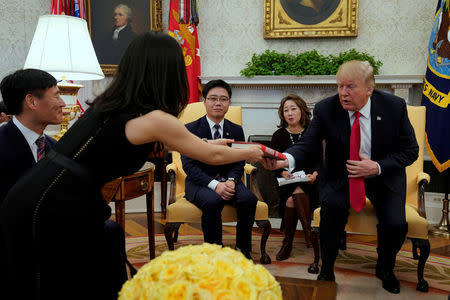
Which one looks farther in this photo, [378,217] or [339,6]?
[339,6]

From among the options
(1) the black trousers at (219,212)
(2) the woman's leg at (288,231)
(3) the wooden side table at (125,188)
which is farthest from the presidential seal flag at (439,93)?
(3) the wooden side table at (125,188)

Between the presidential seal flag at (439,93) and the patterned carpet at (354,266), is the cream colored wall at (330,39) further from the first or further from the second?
the patterned carpet at (354,266)

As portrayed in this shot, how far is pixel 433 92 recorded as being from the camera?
3.91 m

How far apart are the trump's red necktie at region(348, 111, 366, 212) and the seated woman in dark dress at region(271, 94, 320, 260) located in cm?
48

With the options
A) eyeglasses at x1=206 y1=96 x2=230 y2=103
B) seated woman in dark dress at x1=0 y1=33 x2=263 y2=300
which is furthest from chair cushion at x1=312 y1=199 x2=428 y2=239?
seated woman in dark dress at x1=0 y1=33 x2=263 y2=300

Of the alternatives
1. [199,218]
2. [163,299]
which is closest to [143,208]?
[199,218]

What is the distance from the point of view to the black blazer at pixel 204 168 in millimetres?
2879

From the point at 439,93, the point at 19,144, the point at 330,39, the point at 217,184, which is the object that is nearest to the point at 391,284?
the point at 217,184

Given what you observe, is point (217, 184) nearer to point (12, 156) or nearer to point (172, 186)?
point (172, 186)

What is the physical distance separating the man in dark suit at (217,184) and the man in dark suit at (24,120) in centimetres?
113

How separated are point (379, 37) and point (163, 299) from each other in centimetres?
470

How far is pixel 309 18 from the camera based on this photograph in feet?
15.7

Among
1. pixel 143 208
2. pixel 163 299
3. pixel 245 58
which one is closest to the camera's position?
pixel 163 299

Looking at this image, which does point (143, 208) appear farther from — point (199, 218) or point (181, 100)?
point (181, 100)
